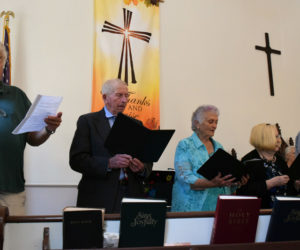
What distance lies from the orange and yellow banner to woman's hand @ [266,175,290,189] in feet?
6.17

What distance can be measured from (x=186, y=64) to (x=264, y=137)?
2.06 m

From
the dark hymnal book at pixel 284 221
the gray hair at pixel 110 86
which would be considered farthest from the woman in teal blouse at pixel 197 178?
the dark hymnal book at pixel 284 221

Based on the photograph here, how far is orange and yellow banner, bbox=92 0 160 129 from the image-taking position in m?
4.07

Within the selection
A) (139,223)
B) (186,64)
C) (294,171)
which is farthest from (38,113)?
(186,64)

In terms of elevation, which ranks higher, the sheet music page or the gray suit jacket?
the sheet music page

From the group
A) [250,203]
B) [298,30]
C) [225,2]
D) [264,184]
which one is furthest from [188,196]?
[298,30]

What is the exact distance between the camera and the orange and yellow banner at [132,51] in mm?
4066

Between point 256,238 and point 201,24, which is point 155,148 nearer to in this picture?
point 256,238

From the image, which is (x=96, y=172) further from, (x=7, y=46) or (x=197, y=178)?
(x=7, y=46)

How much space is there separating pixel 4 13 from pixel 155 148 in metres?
2.26

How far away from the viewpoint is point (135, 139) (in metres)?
2.23

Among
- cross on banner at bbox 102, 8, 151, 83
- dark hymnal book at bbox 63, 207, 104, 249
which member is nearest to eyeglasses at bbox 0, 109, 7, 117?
dark hymnal book at bbox 63, 207, 104, 249

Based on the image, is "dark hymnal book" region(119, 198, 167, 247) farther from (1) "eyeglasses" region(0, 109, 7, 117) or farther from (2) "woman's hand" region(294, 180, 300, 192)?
(2) "woman's hand" region(294, 180, 300, 192)

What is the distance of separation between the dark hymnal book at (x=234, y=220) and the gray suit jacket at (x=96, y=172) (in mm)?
870
